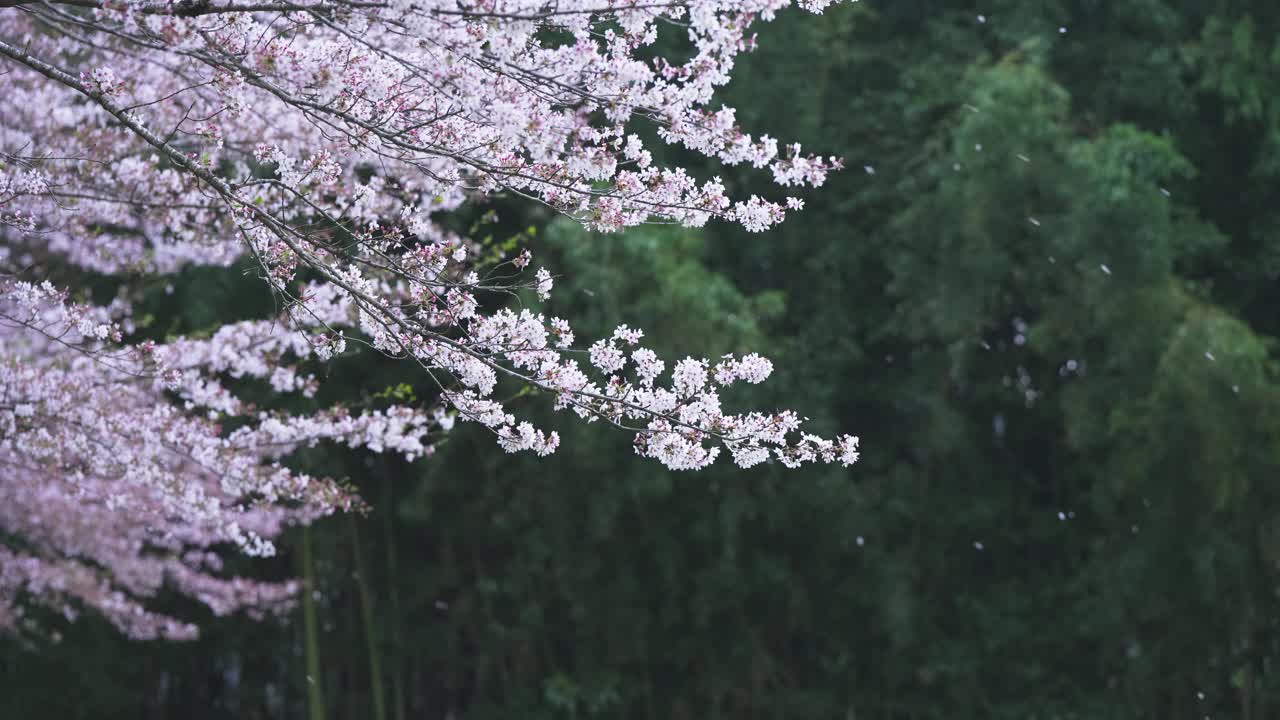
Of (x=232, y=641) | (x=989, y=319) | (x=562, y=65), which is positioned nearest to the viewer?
(x=562, y=65)

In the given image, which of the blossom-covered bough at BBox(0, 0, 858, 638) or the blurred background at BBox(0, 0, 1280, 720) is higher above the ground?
the blurred background at BBox(0, 0, 1280, 720)

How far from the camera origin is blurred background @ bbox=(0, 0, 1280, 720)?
8266mm

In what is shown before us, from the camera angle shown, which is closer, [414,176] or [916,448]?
[414,176]

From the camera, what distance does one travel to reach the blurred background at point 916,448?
8.27 m

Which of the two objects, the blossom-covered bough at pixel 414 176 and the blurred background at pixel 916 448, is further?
the blurred background at pixel 916 448

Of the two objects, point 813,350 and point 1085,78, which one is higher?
point 1085,78

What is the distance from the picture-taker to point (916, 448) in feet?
33.0

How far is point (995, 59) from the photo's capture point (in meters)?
10.2

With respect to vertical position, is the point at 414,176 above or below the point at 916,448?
below

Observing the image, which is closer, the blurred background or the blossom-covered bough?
the blossom-covered bough

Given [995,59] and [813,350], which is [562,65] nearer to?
[813,350]

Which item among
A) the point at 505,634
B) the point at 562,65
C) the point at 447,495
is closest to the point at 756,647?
the point at 505,634

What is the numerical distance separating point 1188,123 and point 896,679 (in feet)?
15.1

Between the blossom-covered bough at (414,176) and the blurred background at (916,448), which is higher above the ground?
the blurred background at (916,448)
